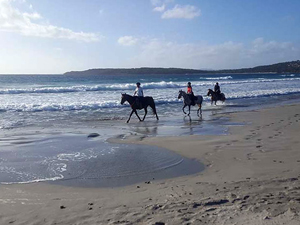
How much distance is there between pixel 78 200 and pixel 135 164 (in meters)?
2.47

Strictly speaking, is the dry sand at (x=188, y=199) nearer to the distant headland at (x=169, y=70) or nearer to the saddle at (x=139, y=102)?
the saddle at (x=139, y=102)

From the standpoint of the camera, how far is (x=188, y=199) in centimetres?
493

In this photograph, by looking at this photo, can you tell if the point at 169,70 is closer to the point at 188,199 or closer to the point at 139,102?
the point at 139,102

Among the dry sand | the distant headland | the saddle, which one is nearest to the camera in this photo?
the dry sand

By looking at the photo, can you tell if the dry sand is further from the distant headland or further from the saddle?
the distant headland

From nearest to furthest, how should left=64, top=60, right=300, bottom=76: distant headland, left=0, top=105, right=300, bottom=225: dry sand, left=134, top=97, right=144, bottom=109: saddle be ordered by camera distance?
left=0, top=105, right=300, bottom=225: dry sand, left=134, top=97, right=144, bottom=109: saddle, left=64, top=60, right=300, bottom=76: distant headland

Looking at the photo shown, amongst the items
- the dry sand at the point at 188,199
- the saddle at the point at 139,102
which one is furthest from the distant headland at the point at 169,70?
the dry sand at the point at 188,199

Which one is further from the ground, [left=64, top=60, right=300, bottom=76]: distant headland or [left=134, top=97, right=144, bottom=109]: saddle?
[left=64, top=60, right=300, bottom=76]: distant headland

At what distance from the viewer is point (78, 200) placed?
16.9 ft

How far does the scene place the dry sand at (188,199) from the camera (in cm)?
427

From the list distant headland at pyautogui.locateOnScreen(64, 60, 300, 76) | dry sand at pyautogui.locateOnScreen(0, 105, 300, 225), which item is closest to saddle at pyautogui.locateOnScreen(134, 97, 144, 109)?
dry sand at pyautogui.locateOnScreen(0, 105, 300, 225)

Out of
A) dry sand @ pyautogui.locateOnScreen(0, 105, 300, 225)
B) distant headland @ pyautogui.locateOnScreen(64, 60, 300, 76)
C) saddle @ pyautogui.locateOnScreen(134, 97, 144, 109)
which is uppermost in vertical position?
distant headland @ pyautogui.locateOnScreen(64, 60, 300, 76)

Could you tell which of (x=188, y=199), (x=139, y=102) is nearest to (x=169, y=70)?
(x=139, y=102)

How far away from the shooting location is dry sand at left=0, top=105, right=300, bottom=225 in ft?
14.0
